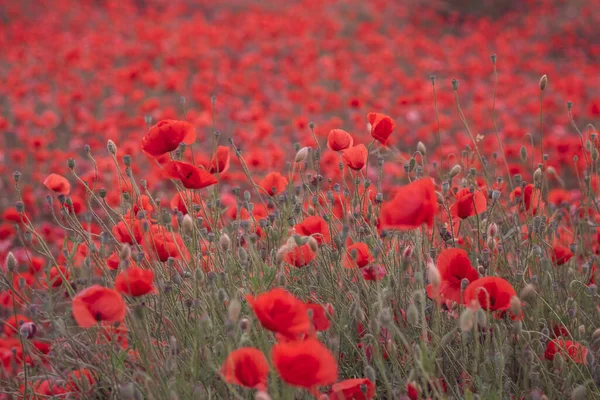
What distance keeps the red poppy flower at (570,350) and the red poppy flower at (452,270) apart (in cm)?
25

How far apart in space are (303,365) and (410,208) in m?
0.40

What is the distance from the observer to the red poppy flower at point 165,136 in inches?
68.2

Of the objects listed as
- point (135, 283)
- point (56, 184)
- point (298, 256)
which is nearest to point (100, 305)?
point (135, 283)

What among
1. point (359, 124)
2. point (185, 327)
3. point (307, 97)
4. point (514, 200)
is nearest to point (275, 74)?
point (307, 97)

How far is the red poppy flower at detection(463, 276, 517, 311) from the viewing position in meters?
1.40

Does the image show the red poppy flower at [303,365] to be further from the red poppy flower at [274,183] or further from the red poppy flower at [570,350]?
the red poppy flower at [274,183]

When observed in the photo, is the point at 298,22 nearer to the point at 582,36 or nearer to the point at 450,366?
the point at 582,36

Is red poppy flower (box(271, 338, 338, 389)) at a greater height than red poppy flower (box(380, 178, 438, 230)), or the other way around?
red poppy flower (box(380, 178, 438, 230))

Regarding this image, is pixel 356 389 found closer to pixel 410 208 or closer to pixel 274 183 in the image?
pixel 410 208

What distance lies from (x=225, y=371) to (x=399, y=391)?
494 millimetres

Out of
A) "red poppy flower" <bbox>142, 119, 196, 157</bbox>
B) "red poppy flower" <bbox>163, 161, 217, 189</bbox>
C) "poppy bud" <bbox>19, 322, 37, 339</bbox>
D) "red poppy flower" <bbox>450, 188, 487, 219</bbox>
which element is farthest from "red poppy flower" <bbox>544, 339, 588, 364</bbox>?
"poppy bud" <bbox>19, 322, 37, 339</bbox>

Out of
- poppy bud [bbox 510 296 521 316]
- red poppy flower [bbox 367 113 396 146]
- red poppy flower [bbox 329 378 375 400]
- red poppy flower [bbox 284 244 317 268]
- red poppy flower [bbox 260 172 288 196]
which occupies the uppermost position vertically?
red poppy flower [bbox 367 113 396 146]

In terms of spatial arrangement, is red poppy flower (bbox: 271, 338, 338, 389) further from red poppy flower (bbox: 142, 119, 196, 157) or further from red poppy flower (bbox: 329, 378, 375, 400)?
red poppy flower (bbox: 142, 119, 196, 157)

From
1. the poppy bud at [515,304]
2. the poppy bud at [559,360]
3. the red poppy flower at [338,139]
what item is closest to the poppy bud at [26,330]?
the red poppy flower at [338,139]
